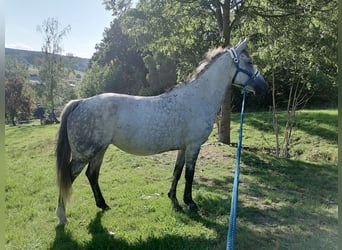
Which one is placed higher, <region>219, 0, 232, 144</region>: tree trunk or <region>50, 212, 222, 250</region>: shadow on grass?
<region>219, 0, 232, 144</region>: tree trunk

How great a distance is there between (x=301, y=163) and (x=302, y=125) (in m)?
3.94

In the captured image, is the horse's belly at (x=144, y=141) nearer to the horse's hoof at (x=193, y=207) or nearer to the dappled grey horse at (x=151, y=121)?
the dappled grey horse at (x=151, y=121)

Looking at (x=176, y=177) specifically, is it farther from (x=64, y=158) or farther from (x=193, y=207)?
(x=64, y=158)

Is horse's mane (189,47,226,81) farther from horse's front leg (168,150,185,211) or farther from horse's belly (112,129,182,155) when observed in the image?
horse's front leg (168,150,185,211)

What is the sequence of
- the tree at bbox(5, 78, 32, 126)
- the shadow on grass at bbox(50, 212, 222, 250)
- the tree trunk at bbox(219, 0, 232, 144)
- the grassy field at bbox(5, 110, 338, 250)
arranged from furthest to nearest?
the tree at bbox(5, 78, 32, 126)
the tree trunk at bbox(219, 0, 232, 144)
the grassy field at bbox(5, 110, 338, 250)
the shadow on grass at bbox(50, 212, 222, 250)

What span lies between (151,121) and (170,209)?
1110mm

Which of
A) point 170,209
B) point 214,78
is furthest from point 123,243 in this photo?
point 214,78

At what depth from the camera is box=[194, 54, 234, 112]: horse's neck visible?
3926mm

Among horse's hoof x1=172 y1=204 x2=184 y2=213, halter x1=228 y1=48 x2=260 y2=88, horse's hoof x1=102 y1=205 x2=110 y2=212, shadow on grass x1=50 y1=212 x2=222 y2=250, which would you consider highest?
halter x1=228 y1=48 x2=260 y2=88

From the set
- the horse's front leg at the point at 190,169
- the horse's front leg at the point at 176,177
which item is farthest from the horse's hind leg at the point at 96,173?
the horse's front leg at the point at 190,169

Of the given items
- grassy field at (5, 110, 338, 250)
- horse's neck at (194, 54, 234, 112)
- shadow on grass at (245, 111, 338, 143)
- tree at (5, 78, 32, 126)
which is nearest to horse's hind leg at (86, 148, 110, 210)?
grassy field at (5, 110, 338, 250)

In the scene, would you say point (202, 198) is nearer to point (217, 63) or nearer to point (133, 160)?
point (217, 63)

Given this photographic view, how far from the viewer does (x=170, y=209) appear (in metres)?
3.78

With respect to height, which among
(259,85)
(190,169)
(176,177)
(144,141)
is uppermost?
(259,85)
